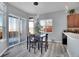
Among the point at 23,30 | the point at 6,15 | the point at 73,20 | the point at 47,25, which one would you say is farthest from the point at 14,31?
the point at 47,25

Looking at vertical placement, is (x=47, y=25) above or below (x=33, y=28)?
above

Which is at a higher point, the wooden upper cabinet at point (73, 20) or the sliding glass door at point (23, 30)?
the wooden upper cabinet at point (73, 20)

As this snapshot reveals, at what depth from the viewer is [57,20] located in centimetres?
972

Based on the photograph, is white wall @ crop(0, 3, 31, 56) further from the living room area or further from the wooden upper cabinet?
the wooden upper cabinet

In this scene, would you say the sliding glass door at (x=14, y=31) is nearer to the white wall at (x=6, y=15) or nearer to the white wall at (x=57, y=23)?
the white wall at (x=6, y=15)

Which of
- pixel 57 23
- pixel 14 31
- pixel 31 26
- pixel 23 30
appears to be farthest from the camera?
pixel 57 23

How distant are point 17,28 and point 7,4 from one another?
74.1 inches

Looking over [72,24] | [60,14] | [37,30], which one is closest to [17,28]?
[37,30]

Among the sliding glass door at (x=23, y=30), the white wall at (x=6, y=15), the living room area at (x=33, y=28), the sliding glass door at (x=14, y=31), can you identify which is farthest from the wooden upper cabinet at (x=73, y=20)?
the sliding glass door at (x=14, y=31)

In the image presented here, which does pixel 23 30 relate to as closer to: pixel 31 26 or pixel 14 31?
pixel 31 26

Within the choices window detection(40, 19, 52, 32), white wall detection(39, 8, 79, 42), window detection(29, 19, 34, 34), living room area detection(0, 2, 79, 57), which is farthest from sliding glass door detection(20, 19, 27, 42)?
white wall detection(39, 8, 79, 42)

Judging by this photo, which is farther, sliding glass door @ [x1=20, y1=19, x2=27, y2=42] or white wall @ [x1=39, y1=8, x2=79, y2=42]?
white wall @ [x1=39, y1=8, x2=79, y2=42]

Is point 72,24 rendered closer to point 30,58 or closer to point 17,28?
point 17,28

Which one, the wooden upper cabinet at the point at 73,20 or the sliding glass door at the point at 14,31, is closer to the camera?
the sliding glass door at the point at 14,31
